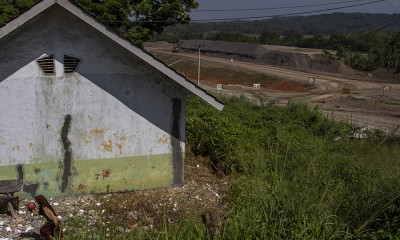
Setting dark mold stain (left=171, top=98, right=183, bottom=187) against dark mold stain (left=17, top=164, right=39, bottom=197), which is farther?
dark mold stain (left=171, top=98, right=183, bottom=187)

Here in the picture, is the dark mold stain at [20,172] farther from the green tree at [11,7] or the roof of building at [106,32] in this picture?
the green tree at [11,7]

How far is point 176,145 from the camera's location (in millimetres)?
10328

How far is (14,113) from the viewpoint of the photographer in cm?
892

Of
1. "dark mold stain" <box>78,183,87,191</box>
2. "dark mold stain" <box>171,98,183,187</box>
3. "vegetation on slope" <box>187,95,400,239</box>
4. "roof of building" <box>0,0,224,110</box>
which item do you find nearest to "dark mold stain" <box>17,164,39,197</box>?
"dark mold stain" <box>78,183,87,191</box>

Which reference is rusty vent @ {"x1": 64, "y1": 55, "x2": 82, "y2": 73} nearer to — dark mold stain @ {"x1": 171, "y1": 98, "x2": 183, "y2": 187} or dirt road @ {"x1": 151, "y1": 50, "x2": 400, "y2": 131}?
dark mold stain @ {"x1": 171, "y1": 98, "x2": 183, "y2": 187}

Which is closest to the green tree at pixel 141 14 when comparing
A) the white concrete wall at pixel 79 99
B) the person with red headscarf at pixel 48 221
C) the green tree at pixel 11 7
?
the green tree at pixel 11 7

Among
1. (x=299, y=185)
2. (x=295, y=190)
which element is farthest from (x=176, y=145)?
(x=295, y=190)

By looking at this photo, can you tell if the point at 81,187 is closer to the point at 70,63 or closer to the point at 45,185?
the point at 45,185

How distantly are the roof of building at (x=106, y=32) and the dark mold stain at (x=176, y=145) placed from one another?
695 millimetres

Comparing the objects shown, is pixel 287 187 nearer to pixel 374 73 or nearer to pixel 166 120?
pixel 166 120

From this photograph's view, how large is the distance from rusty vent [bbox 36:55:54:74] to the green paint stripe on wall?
6.84ft

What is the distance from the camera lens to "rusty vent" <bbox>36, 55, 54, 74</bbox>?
8.88m

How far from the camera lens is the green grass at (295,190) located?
591cm

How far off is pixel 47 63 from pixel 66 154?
2063 millimetres
